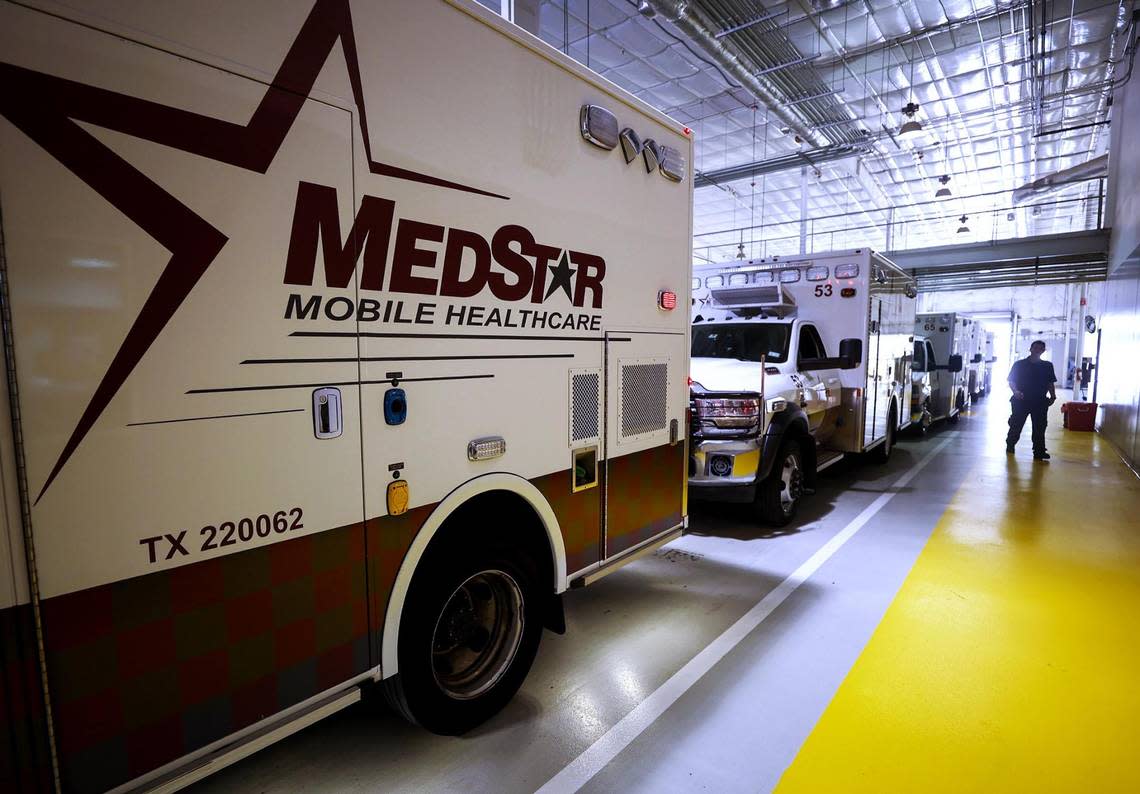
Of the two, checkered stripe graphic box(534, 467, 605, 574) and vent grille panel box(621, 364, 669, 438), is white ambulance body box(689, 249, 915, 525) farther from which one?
checkered stripe graphic box(534, 467, 605, 574)

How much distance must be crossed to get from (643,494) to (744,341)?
3.74m

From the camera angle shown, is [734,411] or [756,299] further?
[756,299]

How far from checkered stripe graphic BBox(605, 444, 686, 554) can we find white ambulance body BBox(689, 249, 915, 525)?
155cm

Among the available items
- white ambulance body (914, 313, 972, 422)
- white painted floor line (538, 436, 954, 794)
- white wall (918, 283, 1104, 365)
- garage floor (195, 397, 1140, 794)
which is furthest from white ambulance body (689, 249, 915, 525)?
white wall (918, 283, 1104, 365)

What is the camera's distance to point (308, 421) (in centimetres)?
202

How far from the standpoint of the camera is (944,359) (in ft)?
49.2

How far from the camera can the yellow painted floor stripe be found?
2.59 m

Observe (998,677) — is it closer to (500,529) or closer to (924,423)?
(500,529)

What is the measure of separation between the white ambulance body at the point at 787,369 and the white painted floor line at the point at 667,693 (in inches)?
40.1

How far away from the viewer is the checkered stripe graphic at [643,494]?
11.3ft

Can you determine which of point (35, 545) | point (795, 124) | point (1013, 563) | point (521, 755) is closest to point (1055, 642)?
point (1013, 563)

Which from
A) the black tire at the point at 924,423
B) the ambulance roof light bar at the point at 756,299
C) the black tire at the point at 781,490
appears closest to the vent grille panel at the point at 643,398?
the black tire at the point at 781,490

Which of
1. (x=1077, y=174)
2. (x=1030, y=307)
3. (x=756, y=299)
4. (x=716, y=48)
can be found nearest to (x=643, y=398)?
(x=756, y=299)

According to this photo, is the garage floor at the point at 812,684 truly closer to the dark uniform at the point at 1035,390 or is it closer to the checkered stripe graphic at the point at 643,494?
the checkered stripe graphic at the point at 643,494
